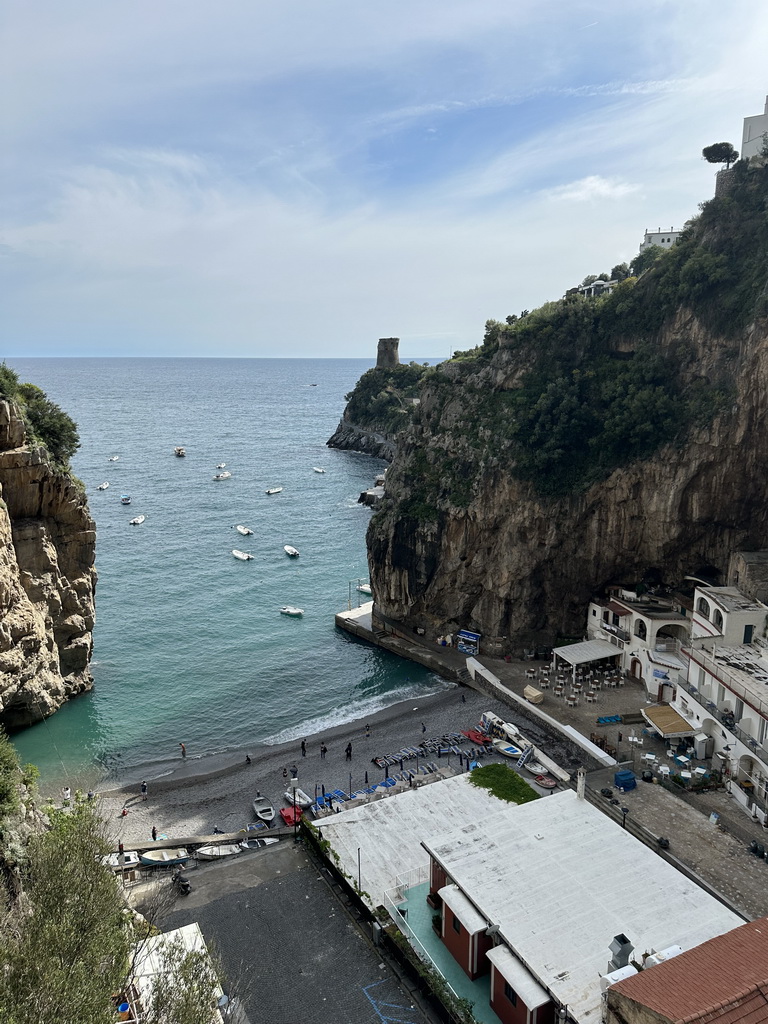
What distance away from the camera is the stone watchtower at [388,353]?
420 feet

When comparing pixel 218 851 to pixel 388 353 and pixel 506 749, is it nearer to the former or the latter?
pixel 506 749

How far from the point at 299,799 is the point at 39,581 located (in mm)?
17624

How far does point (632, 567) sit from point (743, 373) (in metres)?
12.4

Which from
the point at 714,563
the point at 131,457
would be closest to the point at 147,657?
the point at 714,563

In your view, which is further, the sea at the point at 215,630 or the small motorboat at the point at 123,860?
the sea at the point at 215,630

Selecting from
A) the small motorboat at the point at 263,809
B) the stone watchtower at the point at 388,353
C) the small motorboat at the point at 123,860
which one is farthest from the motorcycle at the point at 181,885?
the stone watchtower at the point at 388,353

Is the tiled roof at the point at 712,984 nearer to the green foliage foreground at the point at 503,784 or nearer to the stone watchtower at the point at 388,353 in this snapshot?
the green foliage foreground at the point at 503,784

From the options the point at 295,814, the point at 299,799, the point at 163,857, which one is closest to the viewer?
the point at 163,857

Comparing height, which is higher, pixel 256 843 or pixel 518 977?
pixel 518 977

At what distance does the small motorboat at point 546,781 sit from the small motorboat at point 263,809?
10.7 meters

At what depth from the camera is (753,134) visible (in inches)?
1666

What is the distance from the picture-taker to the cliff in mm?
37375

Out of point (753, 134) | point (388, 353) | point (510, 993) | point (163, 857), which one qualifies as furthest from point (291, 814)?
point (388, 353)

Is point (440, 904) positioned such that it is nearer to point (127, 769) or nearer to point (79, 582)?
point (127, 769)
